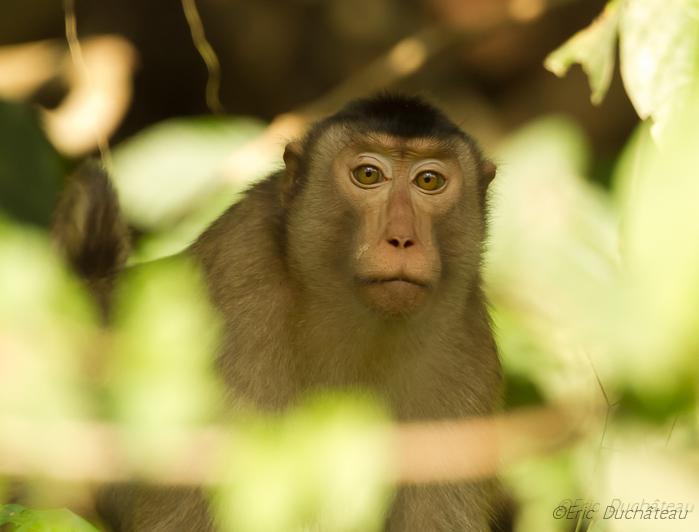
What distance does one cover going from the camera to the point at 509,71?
7.66 meters

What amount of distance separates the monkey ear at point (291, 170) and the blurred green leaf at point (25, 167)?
2073mm

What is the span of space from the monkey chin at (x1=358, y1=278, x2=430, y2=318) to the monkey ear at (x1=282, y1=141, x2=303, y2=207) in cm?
70

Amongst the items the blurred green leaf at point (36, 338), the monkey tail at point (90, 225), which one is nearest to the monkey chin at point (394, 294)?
the blurred green leaf at point (36, 338)

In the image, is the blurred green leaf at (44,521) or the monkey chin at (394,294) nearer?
the blurred green leaf at (44,521)

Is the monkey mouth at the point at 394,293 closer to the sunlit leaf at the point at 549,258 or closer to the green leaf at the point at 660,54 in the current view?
the green leaf at the point at 660,54

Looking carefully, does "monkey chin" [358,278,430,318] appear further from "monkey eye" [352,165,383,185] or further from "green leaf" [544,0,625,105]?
"green leaf" [544,0,625,105]

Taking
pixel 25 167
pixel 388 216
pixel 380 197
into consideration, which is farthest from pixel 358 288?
pixel 25 167

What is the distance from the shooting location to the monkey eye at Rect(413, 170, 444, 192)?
327 centimetres

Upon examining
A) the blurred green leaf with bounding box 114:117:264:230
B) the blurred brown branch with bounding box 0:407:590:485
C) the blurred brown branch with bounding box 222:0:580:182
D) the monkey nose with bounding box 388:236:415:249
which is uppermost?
the blurred brown branch with bounding box 222:0:580:182

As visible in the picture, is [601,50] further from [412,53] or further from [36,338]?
[412,53]

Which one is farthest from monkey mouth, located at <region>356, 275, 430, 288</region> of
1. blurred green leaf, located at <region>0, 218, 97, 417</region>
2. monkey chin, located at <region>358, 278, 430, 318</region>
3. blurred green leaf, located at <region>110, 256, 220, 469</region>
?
blurred green leaf, located at <region>0, 218, 97, 417</region>

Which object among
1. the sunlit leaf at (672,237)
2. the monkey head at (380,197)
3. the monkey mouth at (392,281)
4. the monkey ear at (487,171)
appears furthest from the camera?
the monkey ear at (487,171)

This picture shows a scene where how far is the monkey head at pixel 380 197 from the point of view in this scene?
9.75 feet

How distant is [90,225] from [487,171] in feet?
7.07
